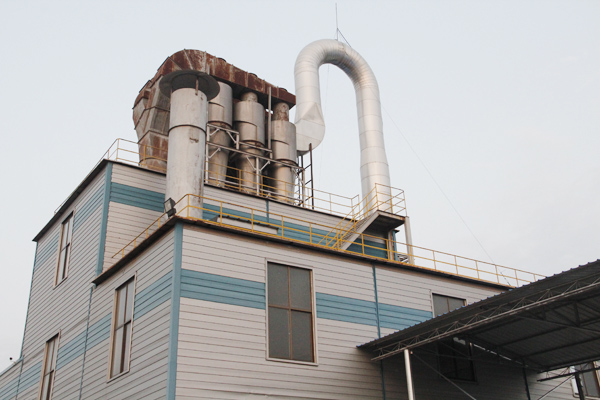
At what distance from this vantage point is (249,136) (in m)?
34.4

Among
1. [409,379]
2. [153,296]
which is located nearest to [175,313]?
[153,296]

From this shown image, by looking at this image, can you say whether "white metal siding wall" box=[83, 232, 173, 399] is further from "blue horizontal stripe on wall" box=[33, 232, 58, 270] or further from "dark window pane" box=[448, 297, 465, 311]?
"dark window pane" box=[448, 297, 465, 311]

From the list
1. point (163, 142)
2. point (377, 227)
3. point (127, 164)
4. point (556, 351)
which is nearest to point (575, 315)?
point (556, 351)

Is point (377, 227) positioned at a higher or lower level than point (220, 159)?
lower

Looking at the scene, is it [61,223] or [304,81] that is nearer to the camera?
[61,223]

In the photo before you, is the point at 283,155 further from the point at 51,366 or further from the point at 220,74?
the point at 51,366

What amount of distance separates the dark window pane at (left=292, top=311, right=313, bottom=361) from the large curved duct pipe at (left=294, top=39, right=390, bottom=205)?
14.4 metres

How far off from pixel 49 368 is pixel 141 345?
8.51 m

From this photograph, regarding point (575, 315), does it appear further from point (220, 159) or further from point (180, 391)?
point (220, 159)

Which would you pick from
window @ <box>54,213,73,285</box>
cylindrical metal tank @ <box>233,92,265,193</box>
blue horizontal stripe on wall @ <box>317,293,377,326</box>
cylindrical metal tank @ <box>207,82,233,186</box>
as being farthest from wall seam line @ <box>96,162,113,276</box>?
blue horizontal stripe on wall @ <box>317,293,377,326</box>

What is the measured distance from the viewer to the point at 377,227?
30.1m

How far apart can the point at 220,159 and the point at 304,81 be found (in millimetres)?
7129

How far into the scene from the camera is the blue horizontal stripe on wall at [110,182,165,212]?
25141mm

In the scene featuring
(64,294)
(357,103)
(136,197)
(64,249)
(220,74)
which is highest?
(220,74)
